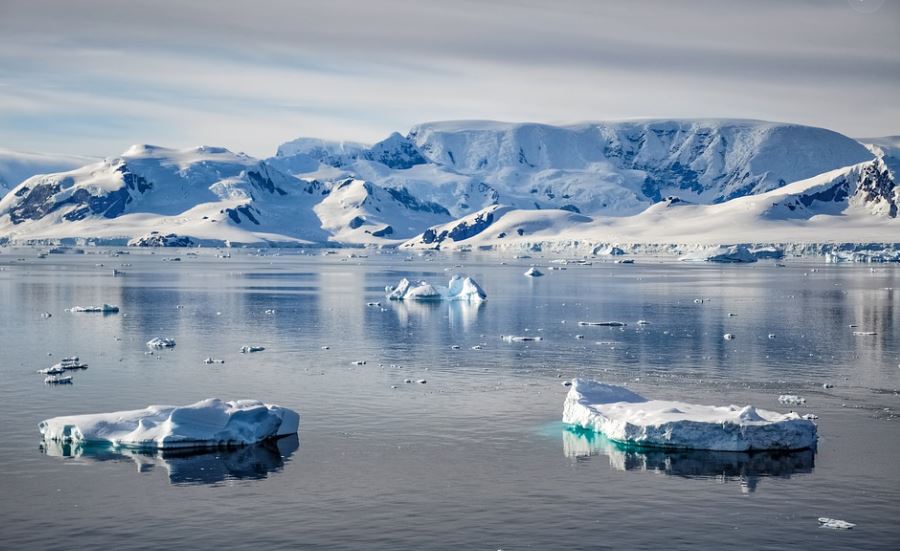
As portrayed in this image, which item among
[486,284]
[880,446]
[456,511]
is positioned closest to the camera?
[456,511]

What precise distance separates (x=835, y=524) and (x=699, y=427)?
27.7ft

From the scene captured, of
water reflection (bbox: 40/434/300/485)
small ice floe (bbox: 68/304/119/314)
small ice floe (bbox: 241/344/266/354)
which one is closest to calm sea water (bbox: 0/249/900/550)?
water reflection (bbox: 40/434/300/485)

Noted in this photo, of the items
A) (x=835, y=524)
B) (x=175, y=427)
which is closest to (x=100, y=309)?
(x=175, y=427)

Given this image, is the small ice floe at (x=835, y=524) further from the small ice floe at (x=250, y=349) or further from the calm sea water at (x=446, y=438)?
the small ice floe at (x=250, y=349)

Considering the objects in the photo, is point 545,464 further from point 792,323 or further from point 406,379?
point 792,323

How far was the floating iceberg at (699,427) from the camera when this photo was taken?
118 ft

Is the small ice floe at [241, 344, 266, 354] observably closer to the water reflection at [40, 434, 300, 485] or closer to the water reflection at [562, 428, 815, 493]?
the water reflection at [40, 434, 300, 485]

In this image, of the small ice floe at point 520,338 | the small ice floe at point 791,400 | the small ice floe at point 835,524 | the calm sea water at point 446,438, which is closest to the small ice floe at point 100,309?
the calm sea water at point 446,438

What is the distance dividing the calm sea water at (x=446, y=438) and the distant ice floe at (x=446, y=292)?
7.91 meters

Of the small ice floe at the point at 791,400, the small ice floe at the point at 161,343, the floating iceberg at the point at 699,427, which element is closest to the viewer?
the floating iceberg at the point at 699,427

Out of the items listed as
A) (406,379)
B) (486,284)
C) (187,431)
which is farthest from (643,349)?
(486,284)

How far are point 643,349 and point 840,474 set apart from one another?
30382 millimetres

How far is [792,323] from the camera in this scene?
79.6m

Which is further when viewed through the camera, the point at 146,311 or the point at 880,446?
the point at 146,311
